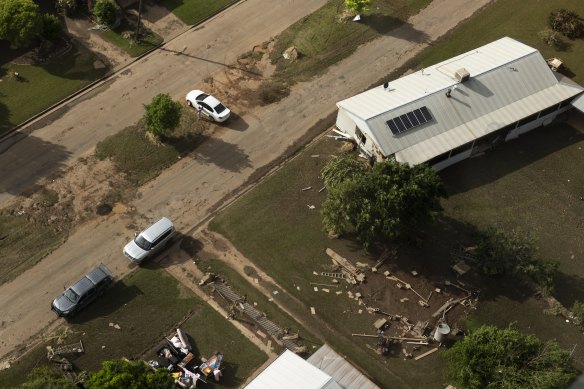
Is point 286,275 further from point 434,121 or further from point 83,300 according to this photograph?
point 434,121

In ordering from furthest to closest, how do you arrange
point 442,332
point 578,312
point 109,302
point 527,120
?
point 527,120
point 109,302
point 578,312
point 442,332

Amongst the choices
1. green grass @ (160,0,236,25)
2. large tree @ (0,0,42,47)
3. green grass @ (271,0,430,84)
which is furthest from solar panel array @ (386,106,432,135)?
large tree @ (0,0,42,47)

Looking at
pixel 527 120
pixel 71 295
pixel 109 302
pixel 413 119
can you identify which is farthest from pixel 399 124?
pixel 71 295

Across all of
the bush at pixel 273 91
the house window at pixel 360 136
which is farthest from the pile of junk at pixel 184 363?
the bush at pixel 273 91

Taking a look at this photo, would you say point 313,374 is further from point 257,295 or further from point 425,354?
point 425,354

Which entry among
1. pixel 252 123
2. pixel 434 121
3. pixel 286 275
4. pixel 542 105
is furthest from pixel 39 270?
pixel 542 105

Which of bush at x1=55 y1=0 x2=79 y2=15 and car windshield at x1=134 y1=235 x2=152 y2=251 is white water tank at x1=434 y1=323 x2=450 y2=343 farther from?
bush at x1=55 y1=0 x2=79 y2=15

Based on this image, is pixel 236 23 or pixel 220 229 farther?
pixel 236 23
